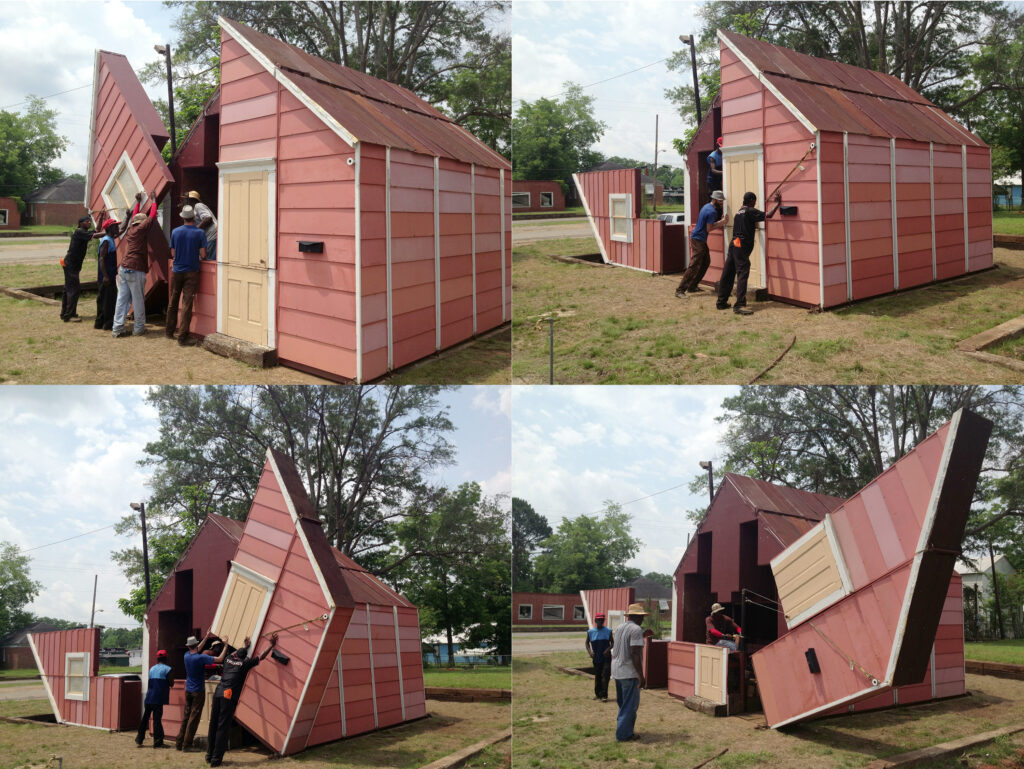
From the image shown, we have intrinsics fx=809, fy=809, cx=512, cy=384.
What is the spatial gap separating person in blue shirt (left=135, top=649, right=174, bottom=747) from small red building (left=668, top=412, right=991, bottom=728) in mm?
5579

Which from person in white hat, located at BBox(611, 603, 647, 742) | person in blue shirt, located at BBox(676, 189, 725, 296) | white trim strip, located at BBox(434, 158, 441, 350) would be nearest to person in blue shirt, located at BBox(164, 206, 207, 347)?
white trim strip, located at BBox(434, 158, 441, 350)

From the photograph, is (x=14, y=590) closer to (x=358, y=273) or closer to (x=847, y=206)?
(x=358, y=273)

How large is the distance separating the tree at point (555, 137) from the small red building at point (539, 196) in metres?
0.17

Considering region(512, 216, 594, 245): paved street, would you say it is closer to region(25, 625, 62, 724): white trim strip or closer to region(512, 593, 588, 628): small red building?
region(512, 593, 588, 628): small red building

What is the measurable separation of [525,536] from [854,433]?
11.7 feet

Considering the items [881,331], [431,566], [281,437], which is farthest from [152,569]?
[881,331]

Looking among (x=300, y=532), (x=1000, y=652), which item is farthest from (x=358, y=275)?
(x=1000, y=652)

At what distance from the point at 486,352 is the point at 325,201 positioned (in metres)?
3.17

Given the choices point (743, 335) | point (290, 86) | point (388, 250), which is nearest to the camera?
point (290, 86)

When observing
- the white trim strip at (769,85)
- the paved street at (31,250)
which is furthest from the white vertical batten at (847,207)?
the paved street at (31,250)

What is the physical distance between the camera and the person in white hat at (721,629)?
878cm

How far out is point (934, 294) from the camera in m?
13.0

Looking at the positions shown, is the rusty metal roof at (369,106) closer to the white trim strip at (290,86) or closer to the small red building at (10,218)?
the white trim strip at (290,86)

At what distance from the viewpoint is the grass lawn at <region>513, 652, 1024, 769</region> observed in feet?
24.0
